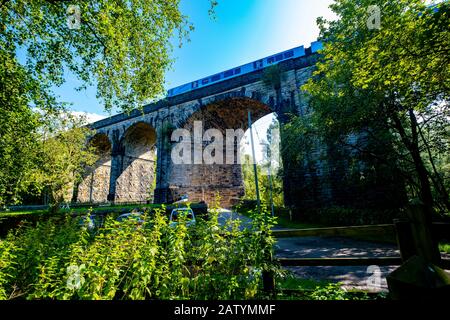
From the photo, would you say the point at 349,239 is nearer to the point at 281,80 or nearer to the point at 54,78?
the point at 281,80

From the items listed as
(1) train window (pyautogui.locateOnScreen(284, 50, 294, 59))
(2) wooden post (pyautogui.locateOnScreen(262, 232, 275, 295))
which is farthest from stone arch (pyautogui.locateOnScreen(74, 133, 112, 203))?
(2) wooden post (pyautogui.locateOnScreen(262, 232, 275, 295))

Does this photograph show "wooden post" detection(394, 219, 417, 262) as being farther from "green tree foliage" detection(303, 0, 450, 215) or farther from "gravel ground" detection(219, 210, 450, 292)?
"green tree foliage" detection(303, 0, 450, 215)

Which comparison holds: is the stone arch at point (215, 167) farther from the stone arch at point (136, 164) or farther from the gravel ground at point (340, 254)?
the gravel ground at point (340, 254)

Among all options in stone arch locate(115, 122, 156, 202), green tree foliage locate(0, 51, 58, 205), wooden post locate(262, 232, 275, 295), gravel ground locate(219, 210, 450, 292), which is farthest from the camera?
stone arch locate(115, 122, 156, 202)

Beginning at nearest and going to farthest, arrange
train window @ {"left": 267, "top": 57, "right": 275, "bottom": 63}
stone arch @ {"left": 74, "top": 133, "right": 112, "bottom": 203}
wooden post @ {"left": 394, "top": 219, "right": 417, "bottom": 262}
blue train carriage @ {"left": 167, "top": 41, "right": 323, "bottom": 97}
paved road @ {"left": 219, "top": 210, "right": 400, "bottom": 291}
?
wooden post @ {"left": 394, "top": 219, "right": 417, "bottom": 262} → paved road @ {"left": 219, "top": 210, "right": 400, "bottom": 291} → blue train carriage @ {"left": 167, "top": 41, "right": 323, "bottom": 97} → train window @ {"left": 267, "top": 57, "right": 275, "bottom": 63} → stone arch @ {"left": 74, "top": 133, "right": 112, "bottom": 203}

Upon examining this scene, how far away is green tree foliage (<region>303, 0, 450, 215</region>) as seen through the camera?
5.22m

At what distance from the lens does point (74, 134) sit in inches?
768

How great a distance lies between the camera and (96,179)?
31.3 meters

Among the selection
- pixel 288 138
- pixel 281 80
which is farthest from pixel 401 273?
pixel 281 80

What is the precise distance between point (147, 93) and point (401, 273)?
9.63 metres

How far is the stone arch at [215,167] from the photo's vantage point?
20.0 metres

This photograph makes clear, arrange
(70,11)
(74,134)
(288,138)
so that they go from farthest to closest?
1. (74,134)
2. (288,138)
3. (70,11)

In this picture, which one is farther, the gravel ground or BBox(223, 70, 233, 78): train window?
BBox(223, 70, 233, 78): train window

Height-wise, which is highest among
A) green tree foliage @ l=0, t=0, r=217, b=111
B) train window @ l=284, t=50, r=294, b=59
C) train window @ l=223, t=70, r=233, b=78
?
train window @ l=223, t=70, r=233, b=78
